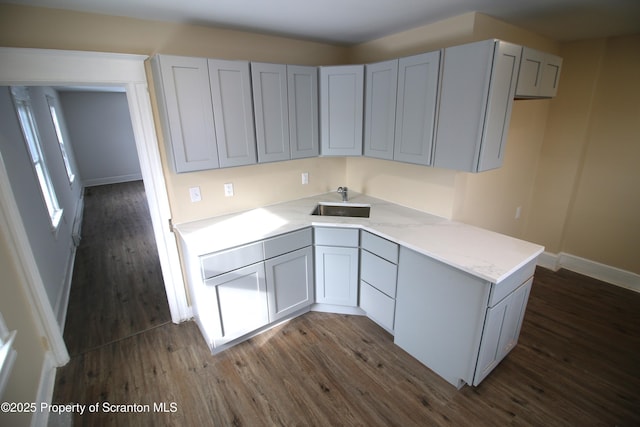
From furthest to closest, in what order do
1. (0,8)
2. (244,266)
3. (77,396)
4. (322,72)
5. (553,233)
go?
(553,233), (322,72), (244,266), (77,396), (0,8)

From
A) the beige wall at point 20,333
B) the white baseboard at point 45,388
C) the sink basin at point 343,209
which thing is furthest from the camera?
the sink basin at point 343,209

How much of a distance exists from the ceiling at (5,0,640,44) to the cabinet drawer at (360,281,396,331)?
6.80 feet

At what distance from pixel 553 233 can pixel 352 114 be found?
276 cm

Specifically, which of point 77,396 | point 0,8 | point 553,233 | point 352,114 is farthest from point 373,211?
point 0,8

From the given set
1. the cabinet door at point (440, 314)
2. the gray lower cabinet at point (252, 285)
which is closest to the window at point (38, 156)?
the gray lower cabinet at point (252, 285)

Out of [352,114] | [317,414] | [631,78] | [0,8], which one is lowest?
[317,414]

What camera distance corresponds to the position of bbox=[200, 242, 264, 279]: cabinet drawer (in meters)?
2.09

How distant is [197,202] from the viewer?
2527 millimetres

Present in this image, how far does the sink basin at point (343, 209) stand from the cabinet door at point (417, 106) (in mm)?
732

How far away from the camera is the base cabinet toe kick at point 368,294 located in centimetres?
187

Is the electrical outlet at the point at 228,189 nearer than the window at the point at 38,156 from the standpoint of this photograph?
Yes

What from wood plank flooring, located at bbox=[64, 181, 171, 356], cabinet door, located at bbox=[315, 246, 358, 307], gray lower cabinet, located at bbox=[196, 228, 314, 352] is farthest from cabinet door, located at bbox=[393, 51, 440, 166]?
wood plank flooring, located at bbox=[64, 181, 171, 356]

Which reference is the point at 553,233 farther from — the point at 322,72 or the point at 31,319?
the point at 31,319

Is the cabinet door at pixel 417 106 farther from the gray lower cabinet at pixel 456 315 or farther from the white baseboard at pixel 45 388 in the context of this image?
the white baseboard at pixel 45 388
